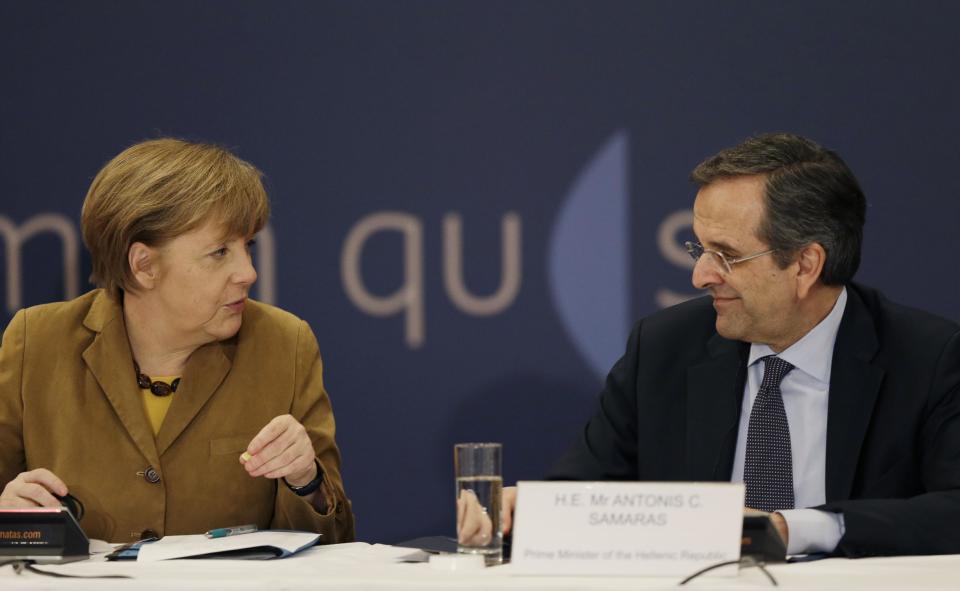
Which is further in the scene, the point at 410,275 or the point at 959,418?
the point at 410,275

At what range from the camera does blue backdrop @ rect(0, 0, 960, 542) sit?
137 inches

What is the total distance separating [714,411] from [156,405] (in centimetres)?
122

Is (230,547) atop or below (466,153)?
below

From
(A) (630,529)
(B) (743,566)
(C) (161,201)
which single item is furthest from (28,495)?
(B) (743,566)

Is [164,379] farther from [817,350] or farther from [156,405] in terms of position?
[817,350]

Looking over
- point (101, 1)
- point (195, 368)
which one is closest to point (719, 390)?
point (195, 368)

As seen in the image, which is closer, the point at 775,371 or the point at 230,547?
the point at 230,547

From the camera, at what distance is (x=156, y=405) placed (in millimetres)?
2607

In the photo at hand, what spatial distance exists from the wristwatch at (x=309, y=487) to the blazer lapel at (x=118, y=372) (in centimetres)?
32

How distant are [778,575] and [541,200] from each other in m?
2.02

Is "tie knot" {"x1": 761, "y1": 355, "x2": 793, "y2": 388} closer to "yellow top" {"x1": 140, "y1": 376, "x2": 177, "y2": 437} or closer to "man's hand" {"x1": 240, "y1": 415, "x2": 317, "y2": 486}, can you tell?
"man's hand" {"x1": 240, "y1": 415, "x2": 317, "y2": 486}

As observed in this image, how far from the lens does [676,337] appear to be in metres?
2.68

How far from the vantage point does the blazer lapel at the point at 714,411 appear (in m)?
2.50

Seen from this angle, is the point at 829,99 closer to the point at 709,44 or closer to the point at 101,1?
the point at 709,44
